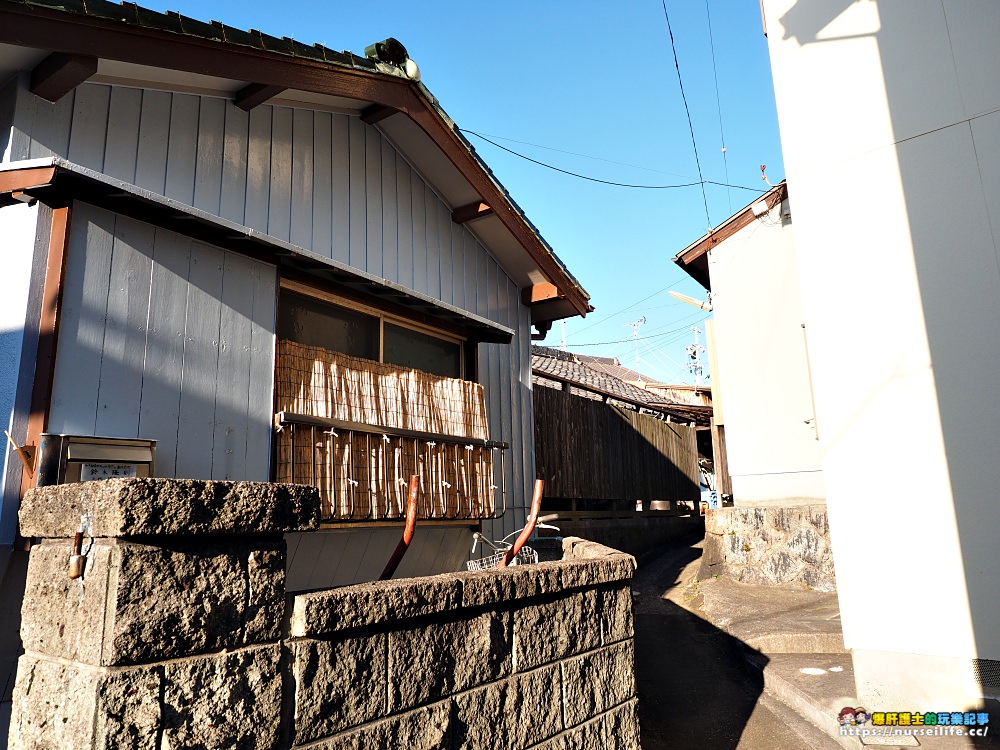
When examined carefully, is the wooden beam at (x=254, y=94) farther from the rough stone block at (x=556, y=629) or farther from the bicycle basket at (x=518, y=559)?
the rough stone block at (x=556, y=629)

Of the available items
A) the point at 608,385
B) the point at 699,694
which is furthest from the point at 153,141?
the point at 608,385

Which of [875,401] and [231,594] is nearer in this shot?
[231,594]

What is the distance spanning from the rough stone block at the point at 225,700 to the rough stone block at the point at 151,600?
5cm

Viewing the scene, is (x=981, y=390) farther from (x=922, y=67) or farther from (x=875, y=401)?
(x=922, y=67)

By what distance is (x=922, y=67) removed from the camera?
5.84 metres

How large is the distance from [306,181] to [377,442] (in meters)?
2.22

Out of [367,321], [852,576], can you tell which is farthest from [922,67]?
[367,321]

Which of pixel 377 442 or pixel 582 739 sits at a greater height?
pixel 377 442

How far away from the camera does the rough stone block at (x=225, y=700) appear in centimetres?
209

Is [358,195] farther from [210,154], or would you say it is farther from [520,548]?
[520,548]

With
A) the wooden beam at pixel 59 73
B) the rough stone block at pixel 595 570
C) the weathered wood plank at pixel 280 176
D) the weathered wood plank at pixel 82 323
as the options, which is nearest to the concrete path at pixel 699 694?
the rough stone block at pixel 595 570

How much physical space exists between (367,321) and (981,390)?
4.91m

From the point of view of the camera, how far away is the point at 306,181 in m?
5.64

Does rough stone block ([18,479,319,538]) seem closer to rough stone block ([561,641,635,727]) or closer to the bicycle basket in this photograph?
rough stone block ([561,641,635,727])
